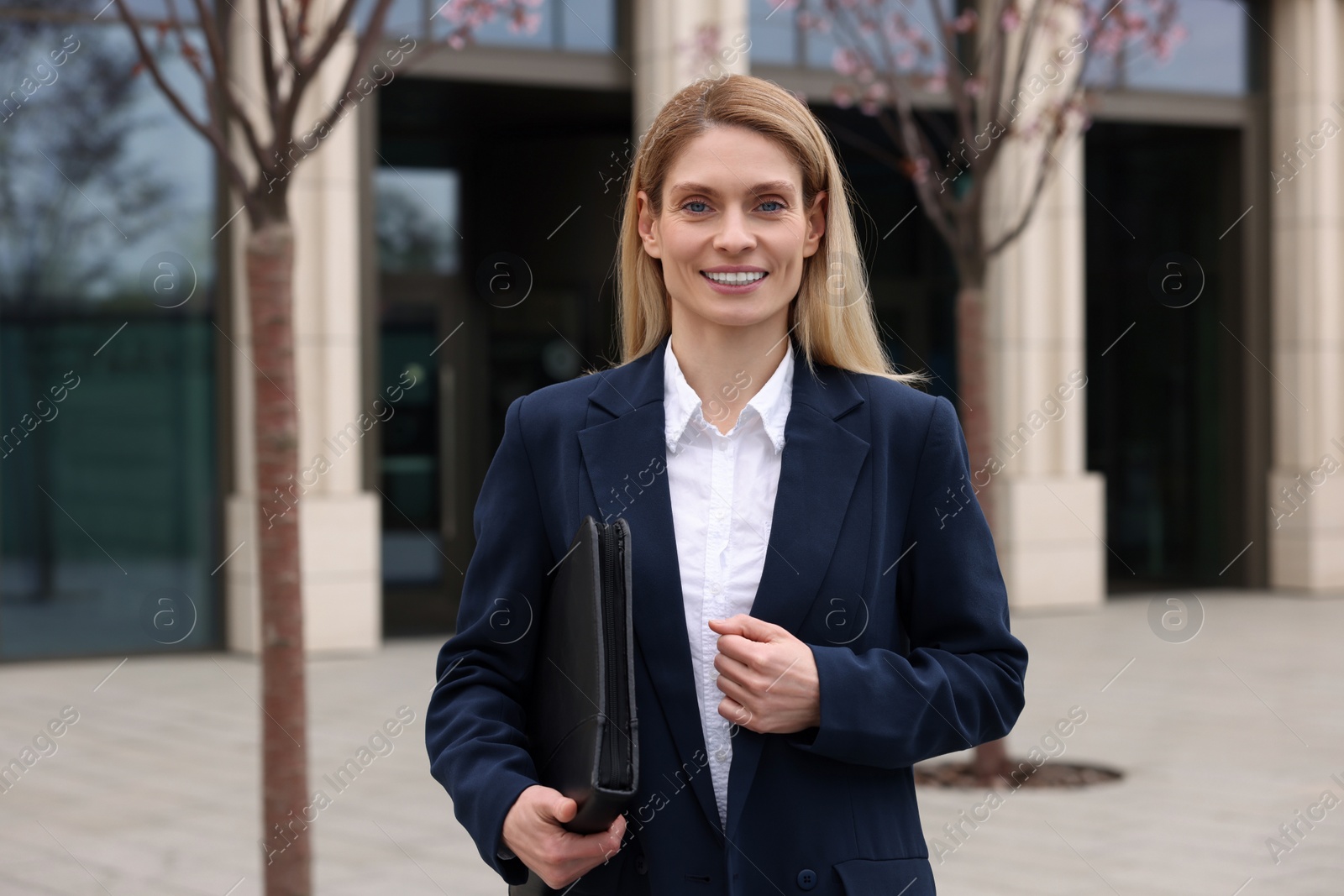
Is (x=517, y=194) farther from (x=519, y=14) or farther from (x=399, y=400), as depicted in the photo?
(x=519, y=14)

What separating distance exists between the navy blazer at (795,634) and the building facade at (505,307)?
6278 millimetres

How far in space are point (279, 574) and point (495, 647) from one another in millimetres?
2478

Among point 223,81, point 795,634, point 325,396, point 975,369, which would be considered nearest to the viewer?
point 795,634

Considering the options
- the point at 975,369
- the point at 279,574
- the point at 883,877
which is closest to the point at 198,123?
the point at 279,574

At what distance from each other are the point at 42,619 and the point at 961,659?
1048 centimetres

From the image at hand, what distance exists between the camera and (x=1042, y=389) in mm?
13938

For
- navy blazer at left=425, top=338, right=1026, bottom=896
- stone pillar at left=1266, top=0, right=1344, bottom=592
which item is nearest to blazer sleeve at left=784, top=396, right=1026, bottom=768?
navy blazer at left=425, top=338, right=1026, bottom=896

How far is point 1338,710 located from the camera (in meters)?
9.16

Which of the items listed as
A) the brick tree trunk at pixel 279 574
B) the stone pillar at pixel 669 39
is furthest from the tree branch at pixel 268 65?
the stone pillar at pixel 669 39

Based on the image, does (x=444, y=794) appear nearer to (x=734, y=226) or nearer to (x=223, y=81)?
(x=223, y=81)

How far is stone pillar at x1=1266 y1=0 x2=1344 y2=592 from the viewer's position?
15305mm

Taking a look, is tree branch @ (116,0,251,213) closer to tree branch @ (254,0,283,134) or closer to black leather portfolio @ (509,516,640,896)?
tree branch @ (254,0,283,134)

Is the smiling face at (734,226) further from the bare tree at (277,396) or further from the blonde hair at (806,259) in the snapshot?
the bare tree at (277,396)

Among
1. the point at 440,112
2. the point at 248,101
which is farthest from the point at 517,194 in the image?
the point at 248,101
